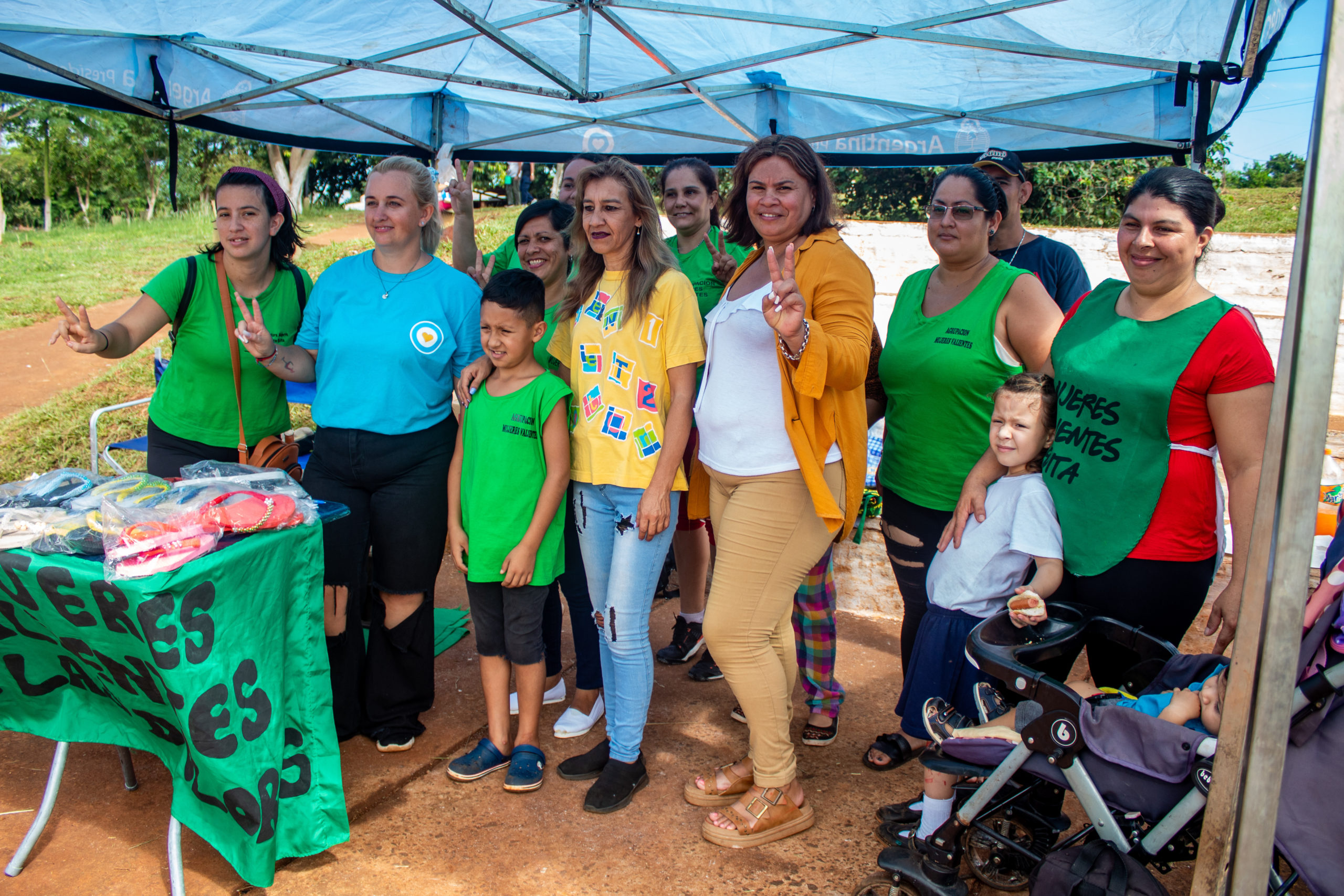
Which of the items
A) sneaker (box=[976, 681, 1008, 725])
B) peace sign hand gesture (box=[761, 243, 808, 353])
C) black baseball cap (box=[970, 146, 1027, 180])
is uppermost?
black baseball cap (box=[970, 146, 1027, 180])

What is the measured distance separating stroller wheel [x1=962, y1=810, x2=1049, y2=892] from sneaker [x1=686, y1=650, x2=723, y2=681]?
158 centimetres

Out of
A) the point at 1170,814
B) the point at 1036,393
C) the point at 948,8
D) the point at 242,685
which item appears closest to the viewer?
the point at 1170,814

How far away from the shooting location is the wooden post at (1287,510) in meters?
1.26

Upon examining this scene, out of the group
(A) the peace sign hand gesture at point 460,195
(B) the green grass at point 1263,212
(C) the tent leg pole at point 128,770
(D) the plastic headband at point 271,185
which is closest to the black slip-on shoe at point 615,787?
(C) the tent leg pole at point 128,770

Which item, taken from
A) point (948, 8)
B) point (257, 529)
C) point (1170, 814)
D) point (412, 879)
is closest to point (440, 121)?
point (948, 8)

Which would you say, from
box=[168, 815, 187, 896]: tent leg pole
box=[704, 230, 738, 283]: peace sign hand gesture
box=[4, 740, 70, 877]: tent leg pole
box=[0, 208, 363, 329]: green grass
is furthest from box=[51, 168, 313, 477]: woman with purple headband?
box=[0, 208, 363, 329]: green grass

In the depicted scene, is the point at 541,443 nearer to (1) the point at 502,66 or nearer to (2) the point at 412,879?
(2) the point at 412,879

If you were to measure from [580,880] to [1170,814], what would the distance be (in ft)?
5.24

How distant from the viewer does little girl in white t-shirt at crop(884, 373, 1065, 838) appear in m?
2.38

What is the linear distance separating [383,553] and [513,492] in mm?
626

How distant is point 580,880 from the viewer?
2.52 m

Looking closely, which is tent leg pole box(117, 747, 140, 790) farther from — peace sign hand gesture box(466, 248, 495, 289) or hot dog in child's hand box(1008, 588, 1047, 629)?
hot dog in child's hand box(1008, 588, 1047, 629)

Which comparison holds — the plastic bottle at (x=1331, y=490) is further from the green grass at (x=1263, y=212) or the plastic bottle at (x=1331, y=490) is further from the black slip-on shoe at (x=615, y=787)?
the green grass at (x=1263, y=212)

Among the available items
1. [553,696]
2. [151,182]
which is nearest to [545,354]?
[553,696]
